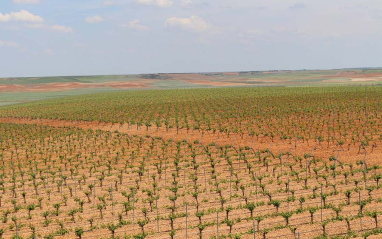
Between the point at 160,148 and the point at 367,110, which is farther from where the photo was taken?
the point at 367,110

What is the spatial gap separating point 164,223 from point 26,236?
22.3 ft

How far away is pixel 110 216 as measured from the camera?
2273cm

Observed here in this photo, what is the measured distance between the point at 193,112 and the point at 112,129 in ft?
58.6

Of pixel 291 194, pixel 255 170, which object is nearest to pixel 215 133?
pixel 255 170

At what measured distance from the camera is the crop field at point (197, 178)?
2031cm

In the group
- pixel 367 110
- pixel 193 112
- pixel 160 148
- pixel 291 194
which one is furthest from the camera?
pixel 193 112

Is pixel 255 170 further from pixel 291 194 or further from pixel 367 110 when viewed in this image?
pixel 367 110

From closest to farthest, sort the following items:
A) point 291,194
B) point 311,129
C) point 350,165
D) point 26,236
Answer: point 26,236, point 291,194, point 350,165, point 311,129

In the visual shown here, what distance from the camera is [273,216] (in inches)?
827

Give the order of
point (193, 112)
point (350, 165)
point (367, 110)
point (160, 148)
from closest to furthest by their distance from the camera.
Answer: point (350, 165), point (160, 148), point (367, 110), point (193, 112)

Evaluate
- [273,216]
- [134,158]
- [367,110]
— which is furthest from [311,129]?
[273,216]

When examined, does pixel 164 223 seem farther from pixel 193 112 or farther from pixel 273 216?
pixel 193 112

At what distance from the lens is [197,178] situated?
27516 millimetres

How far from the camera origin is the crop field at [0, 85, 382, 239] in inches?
800
